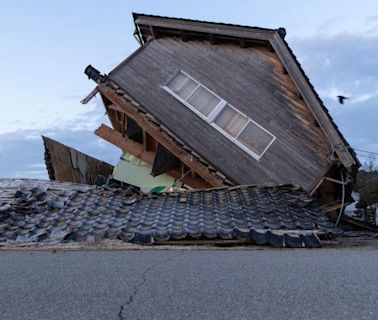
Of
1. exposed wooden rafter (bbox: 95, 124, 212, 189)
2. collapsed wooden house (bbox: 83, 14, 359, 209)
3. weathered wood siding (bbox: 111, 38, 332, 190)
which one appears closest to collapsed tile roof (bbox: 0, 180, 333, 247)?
weathered wood siding (bbox: 111, 38, 332, 190)

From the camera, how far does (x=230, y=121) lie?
10.9m

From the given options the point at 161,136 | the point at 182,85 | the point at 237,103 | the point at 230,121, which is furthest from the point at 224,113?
the point at 161,136

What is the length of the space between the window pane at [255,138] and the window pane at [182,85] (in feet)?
5.82

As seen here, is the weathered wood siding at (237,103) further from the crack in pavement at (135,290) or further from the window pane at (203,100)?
the crack in pavement at (135,290)

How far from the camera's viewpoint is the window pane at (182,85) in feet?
37.9

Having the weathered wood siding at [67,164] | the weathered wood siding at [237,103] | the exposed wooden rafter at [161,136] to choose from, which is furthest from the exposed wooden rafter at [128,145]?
the weathered wood siding at [67,164]

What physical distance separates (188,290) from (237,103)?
852 cm

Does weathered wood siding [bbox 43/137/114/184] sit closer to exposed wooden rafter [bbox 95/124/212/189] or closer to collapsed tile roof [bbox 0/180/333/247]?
exposed wooden rafter [bbox 95/124/212/189]

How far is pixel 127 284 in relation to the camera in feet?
9.96

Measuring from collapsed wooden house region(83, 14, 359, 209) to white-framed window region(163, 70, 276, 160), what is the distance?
2 centimetres

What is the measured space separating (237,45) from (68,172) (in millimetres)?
5790

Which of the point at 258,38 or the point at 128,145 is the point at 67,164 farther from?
the point at 258,38

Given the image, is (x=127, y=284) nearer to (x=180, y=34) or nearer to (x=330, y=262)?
(x=330, y=262)

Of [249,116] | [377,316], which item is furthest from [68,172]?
[377,316]
